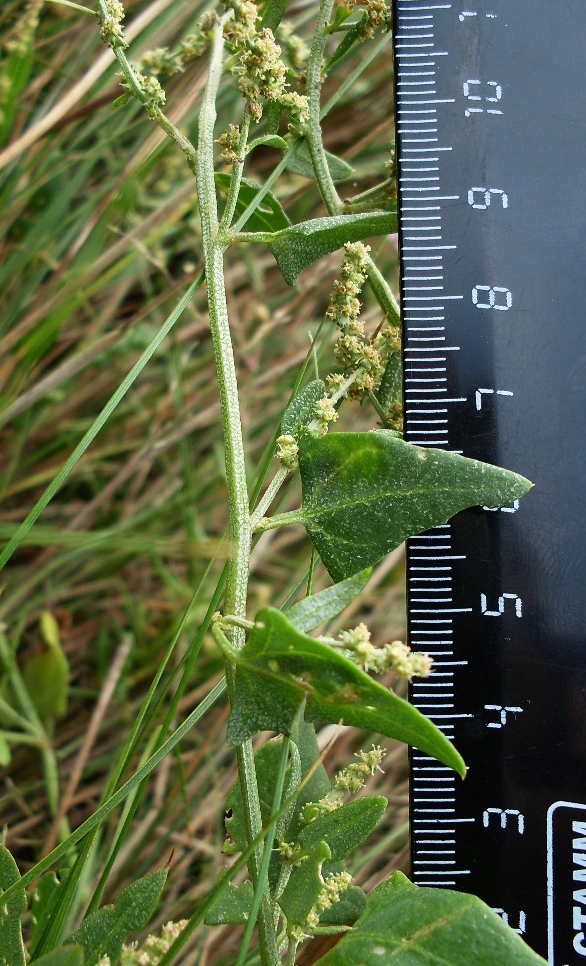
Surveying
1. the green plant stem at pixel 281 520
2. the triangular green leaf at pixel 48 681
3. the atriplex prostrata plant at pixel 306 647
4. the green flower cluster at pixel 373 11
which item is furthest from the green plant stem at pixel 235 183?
the triangular green leaf at pixel 48 681

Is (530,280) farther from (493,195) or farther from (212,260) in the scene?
(212,260)

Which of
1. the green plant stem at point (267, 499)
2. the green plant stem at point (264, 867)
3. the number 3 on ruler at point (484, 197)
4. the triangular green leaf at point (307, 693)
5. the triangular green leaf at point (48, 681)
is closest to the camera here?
the triangular green leaf at point (307, 693)

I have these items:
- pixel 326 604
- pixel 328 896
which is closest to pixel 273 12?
pixel 326 604

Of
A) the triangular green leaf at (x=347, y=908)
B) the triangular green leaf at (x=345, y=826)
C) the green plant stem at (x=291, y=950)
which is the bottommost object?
the green plant stem at (x=291, y=950)

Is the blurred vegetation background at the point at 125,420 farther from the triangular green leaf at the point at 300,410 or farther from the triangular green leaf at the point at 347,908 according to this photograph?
the triangular green leaf at the point at 300,410

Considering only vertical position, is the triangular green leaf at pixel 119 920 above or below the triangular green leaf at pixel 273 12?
below

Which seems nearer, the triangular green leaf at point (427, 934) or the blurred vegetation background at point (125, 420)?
the triangular green leaf at point (427, 934)

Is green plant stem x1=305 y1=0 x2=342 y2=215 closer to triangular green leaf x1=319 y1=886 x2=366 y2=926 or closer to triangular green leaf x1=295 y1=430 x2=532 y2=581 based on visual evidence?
triangular green leaf x1=295 y1=430 x2=532 y2=581

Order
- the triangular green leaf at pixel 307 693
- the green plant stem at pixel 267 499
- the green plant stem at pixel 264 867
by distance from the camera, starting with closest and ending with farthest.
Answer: the triangular green leaf at pixel 307 693 → the green plant stem at pixel 264 867 → the green plant stem at pixel 267 499
